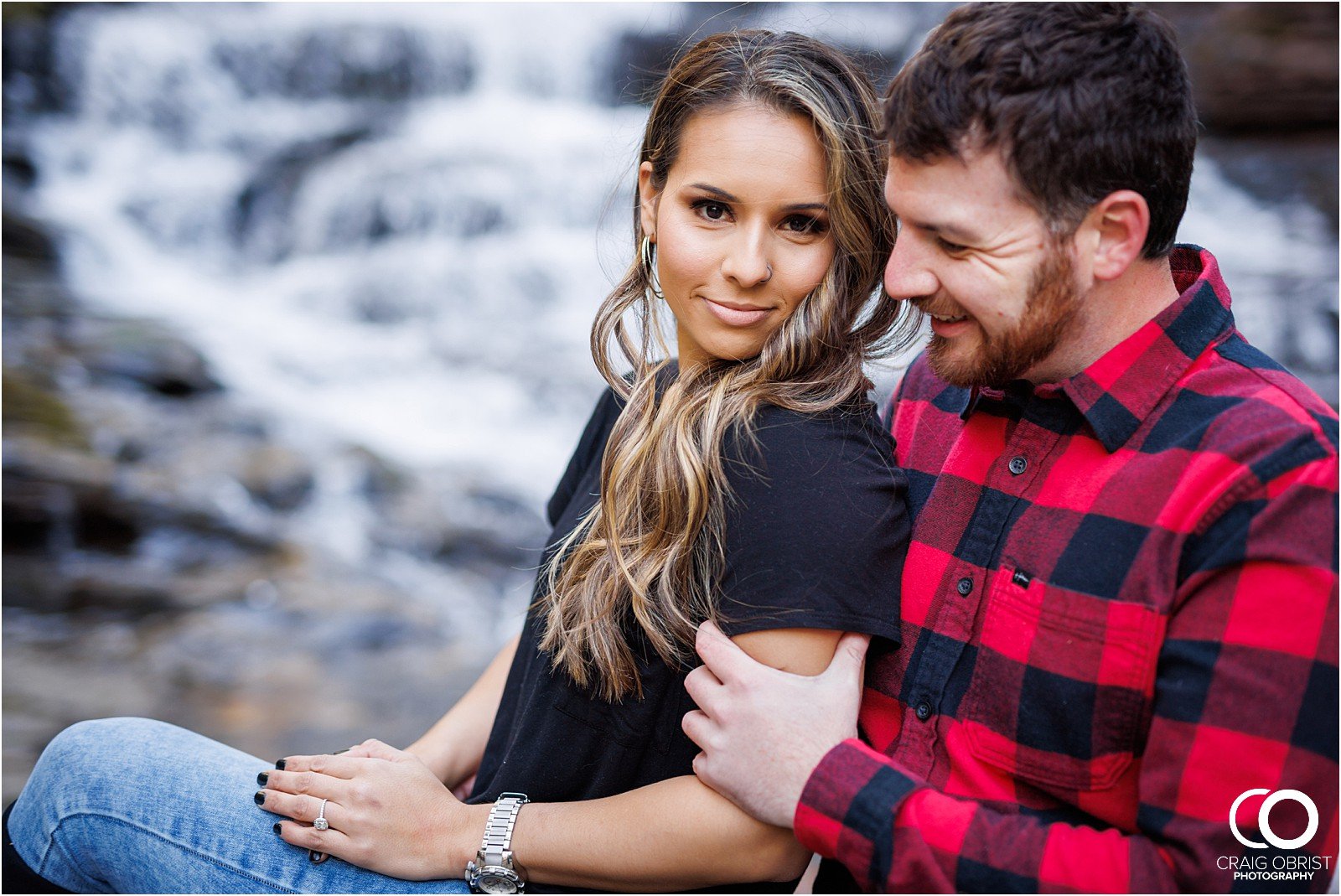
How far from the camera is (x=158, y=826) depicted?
5.15ft

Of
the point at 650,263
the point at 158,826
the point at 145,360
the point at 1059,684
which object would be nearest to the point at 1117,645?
the point at 1059,684

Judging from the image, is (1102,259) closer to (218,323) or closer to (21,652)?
(21,652)

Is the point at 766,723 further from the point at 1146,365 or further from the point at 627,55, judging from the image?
the point at 627,55

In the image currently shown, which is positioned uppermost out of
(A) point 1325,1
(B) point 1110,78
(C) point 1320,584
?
(A) point 1325,1

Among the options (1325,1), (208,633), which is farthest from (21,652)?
(1325,1)

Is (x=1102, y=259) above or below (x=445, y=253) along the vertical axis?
above

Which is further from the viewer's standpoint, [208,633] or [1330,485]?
[208,633]

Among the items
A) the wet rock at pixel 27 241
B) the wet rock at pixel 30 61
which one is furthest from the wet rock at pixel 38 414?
the wet rock at pixel 30 61

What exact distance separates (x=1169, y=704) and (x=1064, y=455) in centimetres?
37

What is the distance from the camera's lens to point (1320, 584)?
1.15 metres

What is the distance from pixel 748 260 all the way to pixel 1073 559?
0.59m

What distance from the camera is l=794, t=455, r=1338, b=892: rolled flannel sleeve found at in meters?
1.15

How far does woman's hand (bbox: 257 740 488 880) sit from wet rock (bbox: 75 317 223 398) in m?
4.53

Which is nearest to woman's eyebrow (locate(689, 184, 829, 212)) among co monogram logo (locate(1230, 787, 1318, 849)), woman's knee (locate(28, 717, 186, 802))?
co monogram logo (locate(1230, 787, 1318, 849))
